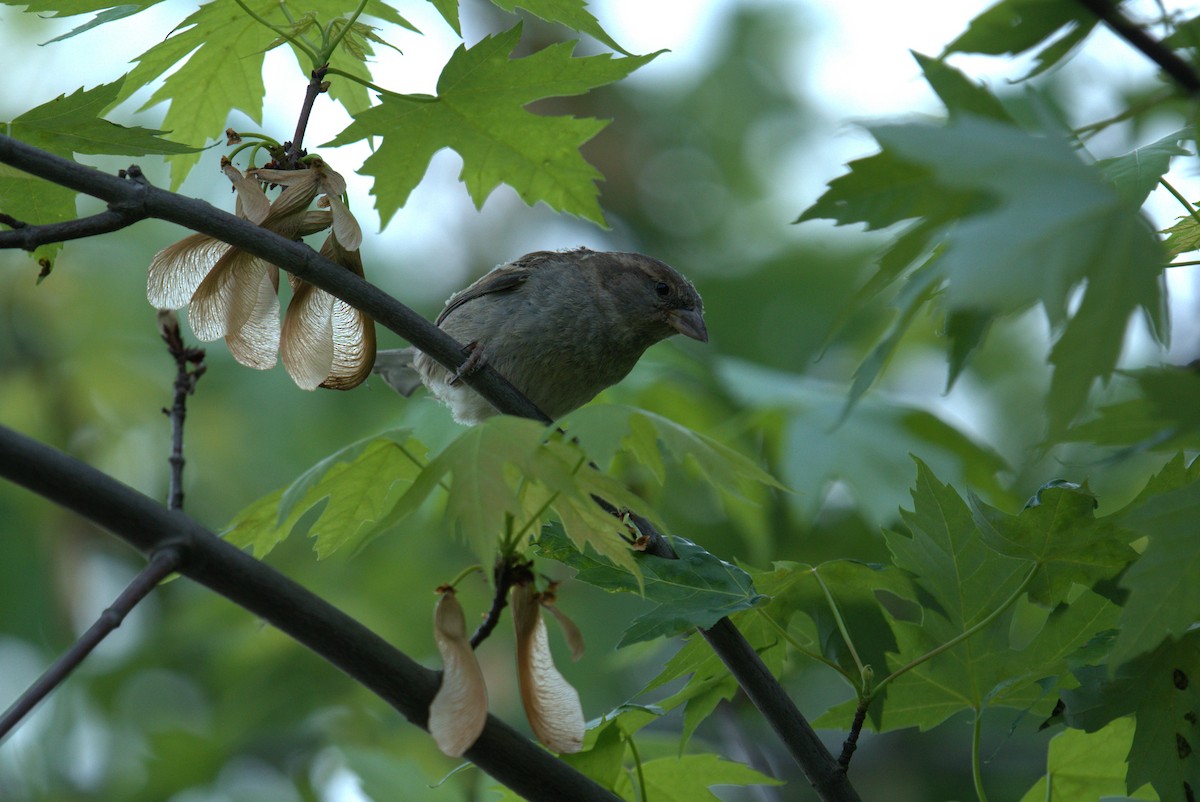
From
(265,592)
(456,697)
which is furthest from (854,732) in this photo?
(265,592)

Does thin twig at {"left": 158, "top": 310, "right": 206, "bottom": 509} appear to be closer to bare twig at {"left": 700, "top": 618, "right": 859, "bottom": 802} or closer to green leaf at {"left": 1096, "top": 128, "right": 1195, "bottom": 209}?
bare twig at {"left": 700, "top": 618, "right": 859, "bottom": 802}

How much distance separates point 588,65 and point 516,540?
1141 millimetres

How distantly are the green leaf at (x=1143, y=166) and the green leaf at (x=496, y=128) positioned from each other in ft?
3.39

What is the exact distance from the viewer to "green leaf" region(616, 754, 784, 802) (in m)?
2.53

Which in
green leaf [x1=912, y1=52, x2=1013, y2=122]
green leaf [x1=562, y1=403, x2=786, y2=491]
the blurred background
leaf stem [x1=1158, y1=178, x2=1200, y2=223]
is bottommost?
the blurred background

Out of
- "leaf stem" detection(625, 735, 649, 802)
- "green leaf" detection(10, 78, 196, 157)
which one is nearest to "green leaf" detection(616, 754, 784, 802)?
"leaf stem" detection(625, 735, 649, 802)

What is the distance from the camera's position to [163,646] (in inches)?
311

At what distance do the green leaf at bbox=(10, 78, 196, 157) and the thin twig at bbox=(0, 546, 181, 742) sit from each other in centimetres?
97

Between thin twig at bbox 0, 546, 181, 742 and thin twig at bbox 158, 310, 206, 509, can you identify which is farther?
thin twig at bbox 158, 310, 206, 509

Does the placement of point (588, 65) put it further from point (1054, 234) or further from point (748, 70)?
point (748, 70)

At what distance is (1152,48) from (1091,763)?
1574 mm

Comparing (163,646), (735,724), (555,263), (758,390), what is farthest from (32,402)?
(735,724)

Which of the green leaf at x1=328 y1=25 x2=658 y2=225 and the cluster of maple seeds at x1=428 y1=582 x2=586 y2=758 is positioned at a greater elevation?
the green leaf at x1=328 y1=25 x2=658 y2=225

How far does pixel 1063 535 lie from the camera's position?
7.28ft
